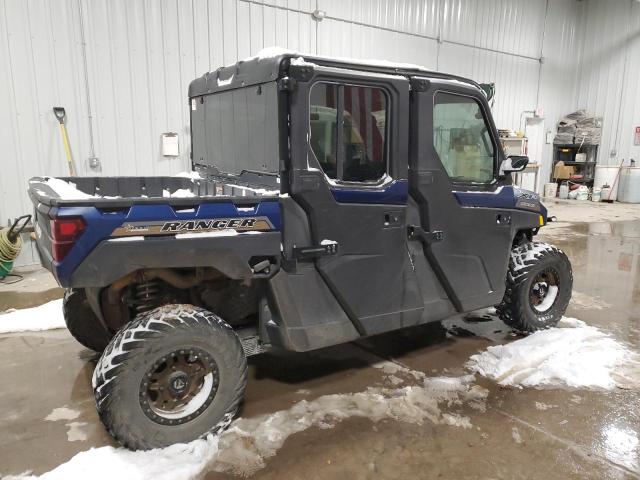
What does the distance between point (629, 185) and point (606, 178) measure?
0.63 m

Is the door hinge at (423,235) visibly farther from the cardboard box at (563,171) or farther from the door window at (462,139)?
the cardboard box at (563,171)

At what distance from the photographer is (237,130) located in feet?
11.1

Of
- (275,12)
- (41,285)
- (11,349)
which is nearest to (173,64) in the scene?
(275,12)

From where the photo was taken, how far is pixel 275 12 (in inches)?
322

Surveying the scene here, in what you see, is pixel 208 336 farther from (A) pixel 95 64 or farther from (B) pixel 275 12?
(B) pixel 275 12

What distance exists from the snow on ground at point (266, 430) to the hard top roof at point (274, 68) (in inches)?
78.7

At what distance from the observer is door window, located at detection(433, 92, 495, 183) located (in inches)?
136

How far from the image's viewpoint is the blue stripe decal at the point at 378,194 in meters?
3.01

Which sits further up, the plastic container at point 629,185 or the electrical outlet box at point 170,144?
the electrical outlet box at point 170,144

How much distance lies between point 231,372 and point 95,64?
5419mm

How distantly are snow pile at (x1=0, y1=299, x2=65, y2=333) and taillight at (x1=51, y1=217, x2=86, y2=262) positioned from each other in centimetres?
249

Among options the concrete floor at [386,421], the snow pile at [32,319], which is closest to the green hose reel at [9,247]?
the snow pile at [32,319]

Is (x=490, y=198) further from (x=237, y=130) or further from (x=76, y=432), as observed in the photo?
(x=76, y=432)

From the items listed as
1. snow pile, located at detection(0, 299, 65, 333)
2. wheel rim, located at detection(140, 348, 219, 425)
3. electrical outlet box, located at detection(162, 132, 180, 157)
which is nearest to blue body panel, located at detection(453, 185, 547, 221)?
wheel rim, located at detection(140, 348, 219, 425)
